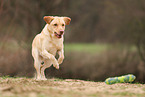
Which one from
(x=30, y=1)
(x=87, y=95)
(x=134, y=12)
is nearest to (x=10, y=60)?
(x=30, y=1)

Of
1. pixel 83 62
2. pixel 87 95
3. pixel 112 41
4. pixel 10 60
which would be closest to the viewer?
pixel 87 95

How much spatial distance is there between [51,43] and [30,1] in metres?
8.86

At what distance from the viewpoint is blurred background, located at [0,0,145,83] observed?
15383 millimetres

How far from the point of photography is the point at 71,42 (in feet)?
61.0

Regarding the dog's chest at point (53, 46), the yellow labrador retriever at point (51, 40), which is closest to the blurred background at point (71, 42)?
the yellow labrador retriever at point (51, 40)

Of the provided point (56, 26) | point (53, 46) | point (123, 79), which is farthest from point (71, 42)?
point (123, 79)

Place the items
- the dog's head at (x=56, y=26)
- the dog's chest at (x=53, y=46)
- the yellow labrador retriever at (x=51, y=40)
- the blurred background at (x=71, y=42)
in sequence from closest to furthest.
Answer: the dog's head at (x=56, y=26)
the yellow labrador retriever at (x=51, y=40)
the dog's chest at (x=53, y=46)
the blurred background at (x=71, y=42)

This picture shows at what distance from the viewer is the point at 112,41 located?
845 inches

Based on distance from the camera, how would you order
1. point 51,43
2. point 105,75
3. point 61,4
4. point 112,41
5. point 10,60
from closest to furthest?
point 51,43, point 10,60, point 61,4, point 105,75, point 112,41

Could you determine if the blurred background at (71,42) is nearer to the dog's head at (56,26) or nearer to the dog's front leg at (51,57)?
the dog's front leg at (51,57)

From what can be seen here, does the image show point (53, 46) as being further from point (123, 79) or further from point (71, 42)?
point (71, 42)

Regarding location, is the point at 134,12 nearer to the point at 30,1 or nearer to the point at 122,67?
the point at 122,67

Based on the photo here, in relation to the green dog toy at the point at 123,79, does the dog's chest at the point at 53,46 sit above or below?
above

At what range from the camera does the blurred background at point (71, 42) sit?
50.5 feet
